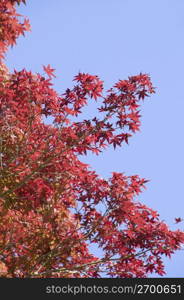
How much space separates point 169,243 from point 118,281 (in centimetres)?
190

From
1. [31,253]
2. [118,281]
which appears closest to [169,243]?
[118,281]

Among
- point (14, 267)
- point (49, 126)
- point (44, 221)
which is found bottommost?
point (14, 267)

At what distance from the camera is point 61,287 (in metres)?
11.9

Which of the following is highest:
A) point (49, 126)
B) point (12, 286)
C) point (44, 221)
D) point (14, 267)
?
point (49, 126)

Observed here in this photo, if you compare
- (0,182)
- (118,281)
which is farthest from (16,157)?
(118,281)

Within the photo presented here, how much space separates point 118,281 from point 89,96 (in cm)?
406

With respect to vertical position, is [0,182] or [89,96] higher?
[89,96]

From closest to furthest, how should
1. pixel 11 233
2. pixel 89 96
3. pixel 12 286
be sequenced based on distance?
Answer: pixel 12 286, pixel 11 233, pixel 89 96

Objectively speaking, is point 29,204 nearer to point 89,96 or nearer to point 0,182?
point 0,182

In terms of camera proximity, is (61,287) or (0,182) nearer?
(61,287)

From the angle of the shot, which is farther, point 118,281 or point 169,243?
point 169,243

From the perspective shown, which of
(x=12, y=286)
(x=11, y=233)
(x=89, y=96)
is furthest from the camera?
(x=89, y=96)

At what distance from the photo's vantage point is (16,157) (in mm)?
13016

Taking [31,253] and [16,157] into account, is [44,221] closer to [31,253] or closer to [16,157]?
[31,253]
